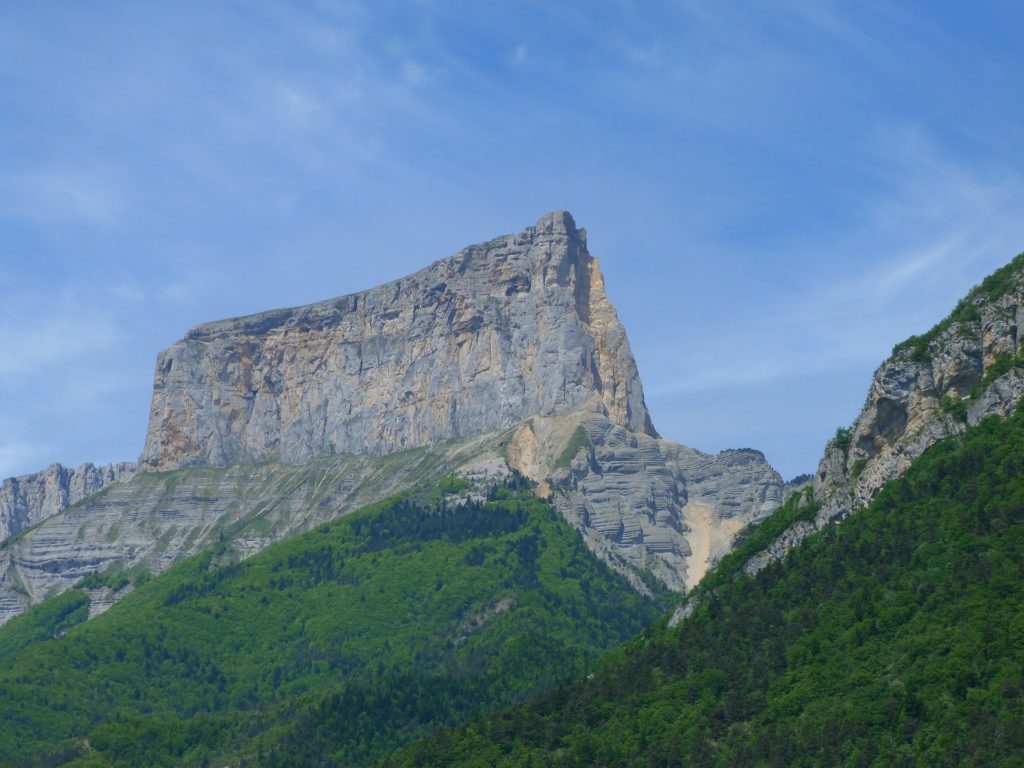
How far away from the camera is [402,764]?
173250 millimetres

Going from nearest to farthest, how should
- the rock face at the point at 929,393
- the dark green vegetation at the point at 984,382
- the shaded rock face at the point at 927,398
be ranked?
1. the dark green vegetation at the point at 984,382
2. the shaded rock face at the point at 927,398
3. the rock face at the point at 929,393

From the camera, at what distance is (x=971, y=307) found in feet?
562

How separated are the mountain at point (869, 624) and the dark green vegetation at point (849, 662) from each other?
0.17m

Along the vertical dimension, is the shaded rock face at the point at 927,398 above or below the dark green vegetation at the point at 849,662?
above

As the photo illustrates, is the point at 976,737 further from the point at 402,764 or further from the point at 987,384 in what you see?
the point at 402,764

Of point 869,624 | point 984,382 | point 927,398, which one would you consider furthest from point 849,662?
point 927,398

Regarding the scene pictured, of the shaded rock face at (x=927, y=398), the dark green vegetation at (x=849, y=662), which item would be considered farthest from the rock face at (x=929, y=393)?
the dark green vegetation at (x=849, y=662)

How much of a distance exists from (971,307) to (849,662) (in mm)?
44011

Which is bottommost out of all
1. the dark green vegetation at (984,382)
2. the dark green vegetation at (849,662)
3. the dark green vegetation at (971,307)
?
the dark green vegetation at (849,662)

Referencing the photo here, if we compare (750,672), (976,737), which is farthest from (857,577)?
(976,737)

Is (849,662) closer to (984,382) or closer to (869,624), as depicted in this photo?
(869,624)

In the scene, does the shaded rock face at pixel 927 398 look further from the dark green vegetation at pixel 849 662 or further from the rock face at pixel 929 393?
the dark green vegetation at pixel 849 662

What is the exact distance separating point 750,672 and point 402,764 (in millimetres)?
38691

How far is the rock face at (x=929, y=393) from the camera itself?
531 feet
